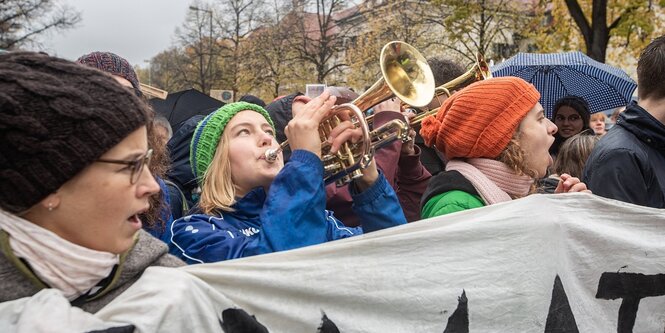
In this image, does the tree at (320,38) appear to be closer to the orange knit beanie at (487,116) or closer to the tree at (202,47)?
the tree at (202,47)

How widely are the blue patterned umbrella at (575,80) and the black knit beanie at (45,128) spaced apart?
5385mm

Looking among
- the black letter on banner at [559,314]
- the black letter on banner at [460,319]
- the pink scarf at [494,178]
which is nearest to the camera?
the black letter on banner at [460,319]

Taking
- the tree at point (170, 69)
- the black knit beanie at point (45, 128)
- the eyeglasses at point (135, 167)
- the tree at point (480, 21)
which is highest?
the tree at point (480, 21)

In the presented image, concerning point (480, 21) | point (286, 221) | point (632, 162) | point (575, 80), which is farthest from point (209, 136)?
point (480, 21)

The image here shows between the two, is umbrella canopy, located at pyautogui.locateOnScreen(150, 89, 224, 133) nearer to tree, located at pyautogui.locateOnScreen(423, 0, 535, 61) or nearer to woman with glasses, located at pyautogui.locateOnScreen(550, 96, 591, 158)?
woman with glasses, located at pyautogui.locateOnScreen(550, 96, 591, 158)

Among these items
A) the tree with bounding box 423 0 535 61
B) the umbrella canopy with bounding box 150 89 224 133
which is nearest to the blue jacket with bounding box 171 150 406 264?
the umbrella canopy with bounding box 150 89 224 133

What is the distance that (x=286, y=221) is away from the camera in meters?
2.28

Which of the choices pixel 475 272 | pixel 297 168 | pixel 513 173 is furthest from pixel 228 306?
pixel 513 173

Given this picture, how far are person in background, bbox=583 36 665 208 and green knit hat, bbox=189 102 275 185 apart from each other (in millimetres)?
1717

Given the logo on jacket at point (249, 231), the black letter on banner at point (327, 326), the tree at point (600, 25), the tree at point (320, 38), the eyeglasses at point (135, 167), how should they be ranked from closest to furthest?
1. the eyeglasses at point (135, 167)
2. the black letter on banner at point (327, 326)
3. the logo on jacket at point (249, 231)
4. the tree at point (600, 25)
5. the tree at point (320, 38)

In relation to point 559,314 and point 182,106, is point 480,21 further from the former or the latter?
point 559,314

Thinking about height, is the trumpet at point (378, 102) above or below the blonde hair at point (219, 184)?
above

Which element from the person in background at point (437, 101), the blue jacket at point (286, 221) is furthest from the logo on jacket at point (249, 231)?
the person in background at point (437, 101)

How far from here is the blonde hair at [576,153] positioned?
15.1ft
